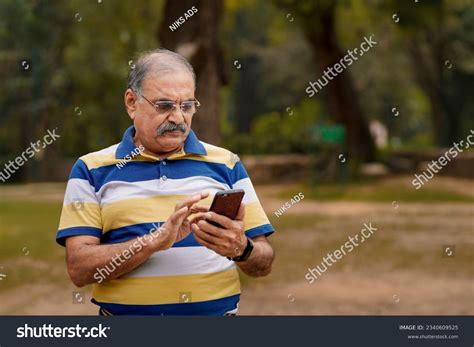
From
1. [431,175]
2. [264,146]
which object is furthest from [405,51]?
[431,175]

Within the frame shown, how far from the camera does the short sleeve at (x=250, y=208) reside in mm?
2809

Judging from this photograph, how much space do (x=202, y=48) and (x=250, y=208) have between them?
7707 mm

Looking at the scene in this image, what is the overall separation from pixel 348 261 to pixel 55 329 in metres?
9.23

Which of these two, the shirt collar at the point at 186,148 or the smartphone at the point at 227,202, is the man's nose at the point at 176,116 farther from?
the smartphone at the point at 227,202

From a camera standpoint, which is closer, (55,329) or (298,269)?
(55,329)

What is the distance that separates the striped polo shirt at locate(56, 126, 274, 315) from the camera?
269 cm

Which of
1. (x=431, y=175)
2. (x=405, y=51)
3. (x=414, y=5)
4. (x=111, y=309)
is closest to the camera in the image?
(x=111, y=309)

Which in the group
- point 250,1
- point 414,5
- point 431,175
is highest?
point 250,1

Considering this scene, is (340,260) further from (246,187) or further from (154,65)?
(154,65)

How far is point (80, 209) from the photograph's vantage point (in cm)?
271

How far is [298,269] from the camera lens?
11.8 metres

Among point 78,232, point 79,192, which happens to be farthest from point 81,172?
point 78,232

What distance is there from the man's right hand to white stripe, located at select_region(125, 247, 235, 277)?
134mm

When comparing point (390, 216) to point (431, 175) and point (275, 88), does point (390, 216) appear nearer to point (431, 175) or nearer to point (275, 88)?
point (431, 175)
